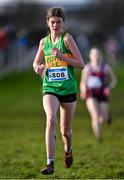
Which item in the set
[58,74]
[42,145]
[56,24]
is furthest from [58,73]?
[42,145]

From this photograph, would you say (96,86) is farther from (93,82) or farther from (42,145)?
(42,145)

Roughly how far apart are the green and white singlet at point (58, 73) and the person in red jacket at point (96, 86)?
5269 millimetres

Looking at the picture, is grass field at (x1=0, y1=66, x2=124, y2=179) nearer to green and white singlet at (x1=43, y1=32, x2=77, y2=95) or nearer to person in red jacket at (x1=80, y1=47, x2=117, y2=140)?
person in red jacket at (x1=80, y1=47, x2=117, y2=140)

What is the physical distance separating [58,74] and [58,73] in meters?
0.01

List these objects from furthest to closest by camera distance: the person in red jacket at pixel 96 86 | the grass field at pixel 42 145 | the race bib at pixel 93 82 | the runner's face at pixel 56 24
A: the race bib at pixel 93 82
the person in red jacket at pixel 96 86
the grass field at pixel 42 145
the runner's face at pixel 56 24

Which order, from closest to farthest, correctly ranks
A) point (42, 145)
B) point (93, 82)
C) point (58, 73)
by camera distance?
point (58, 73)
point (42, 145)
point (93, 82)

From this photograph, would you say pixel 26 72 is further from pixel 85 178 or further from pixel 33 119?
pixel 85 178

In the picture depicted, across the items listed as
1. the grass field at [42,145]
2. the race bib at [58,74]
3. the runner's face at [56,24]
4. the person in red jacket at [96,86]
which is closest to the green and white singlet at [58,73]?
the race bib at [58,74]

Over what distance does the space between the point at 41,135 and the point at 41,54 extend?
655 cm

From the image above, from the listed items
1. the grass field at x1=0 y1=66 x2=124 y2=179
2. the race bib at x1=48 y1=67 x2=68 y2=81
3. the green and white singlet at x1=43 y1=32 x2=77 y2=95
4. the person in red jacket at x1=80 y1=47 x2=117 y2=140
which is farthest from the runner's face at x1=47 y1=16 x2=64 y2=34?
the person in red jacket at x1=80 y1=47 x2=117 y2=140

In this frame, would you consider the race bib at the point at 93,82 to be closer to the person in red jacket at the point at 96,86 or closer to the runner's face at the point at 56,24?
the person in red jacket at the point at 96,86

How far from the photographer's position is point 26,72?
3847 centimetres

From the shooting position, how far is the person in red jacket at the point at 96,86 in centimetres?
1464

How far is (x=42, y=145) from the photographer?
45.2 ft
